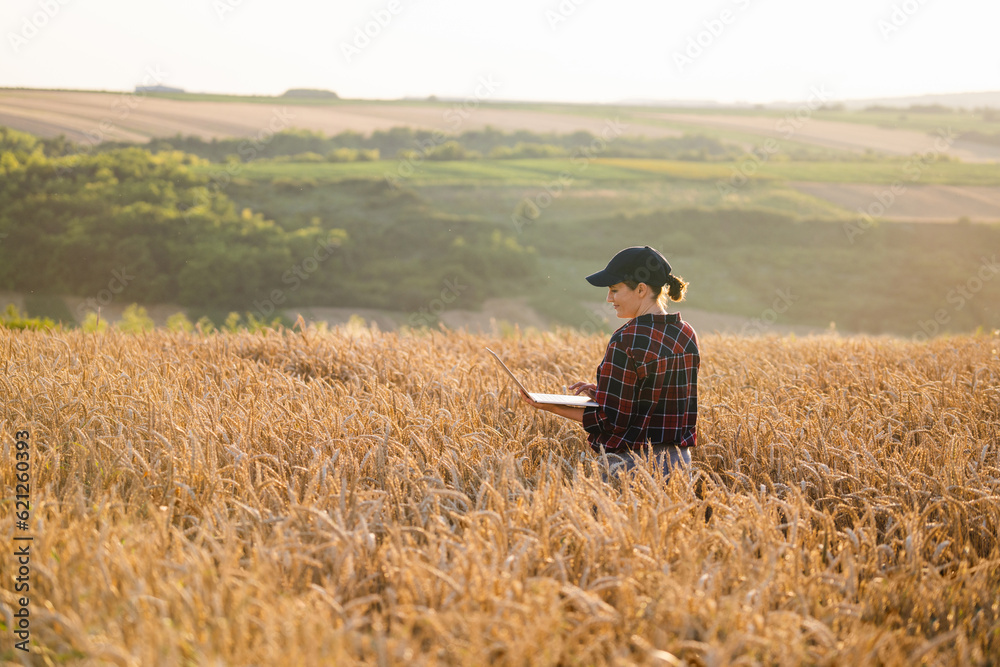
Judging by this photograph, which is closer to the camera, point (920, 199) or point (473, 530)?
point (473, 530)

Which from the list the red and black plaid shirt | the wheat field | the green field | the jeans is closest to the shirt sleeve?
the red and black plaid shirt

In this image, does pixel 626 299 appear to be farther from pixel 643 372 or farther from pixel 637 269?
pixel 643 372

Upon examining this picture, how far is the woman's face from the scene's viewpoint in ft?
11.4

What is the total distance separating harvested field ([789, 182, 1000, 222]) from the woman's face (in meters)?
46.3

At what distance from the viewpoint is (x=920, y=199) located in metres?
47.8

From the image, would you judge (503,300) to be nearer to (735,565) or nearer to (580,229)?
(580,229)

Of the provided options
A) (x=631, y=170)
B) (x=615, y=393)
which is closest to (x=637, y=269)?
(x=615, y=393)

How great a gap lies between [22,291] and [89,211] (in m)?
4.71

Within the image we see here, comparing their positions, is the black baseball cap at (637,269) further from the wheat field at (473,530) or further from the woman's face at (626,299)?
the wheat field at (473,530)

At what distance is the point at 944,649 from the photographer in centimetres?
223

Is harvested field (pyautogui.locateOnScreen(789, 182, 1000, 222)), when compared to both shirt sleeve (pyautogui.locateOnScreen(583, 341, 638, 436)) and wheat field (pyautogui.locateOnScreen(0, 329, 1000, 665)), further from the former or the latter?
shirt sleeve (pyautogui.locateOnScreen(583, 341, 638, 436))

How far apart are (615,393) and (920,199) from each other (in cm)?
5318

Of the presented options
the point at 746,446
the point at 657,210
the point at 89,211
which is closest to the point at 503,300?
the point at 657,210

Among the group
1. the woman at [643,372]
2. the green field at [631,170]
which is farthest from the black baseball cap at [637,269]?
the green field at [631,170]
